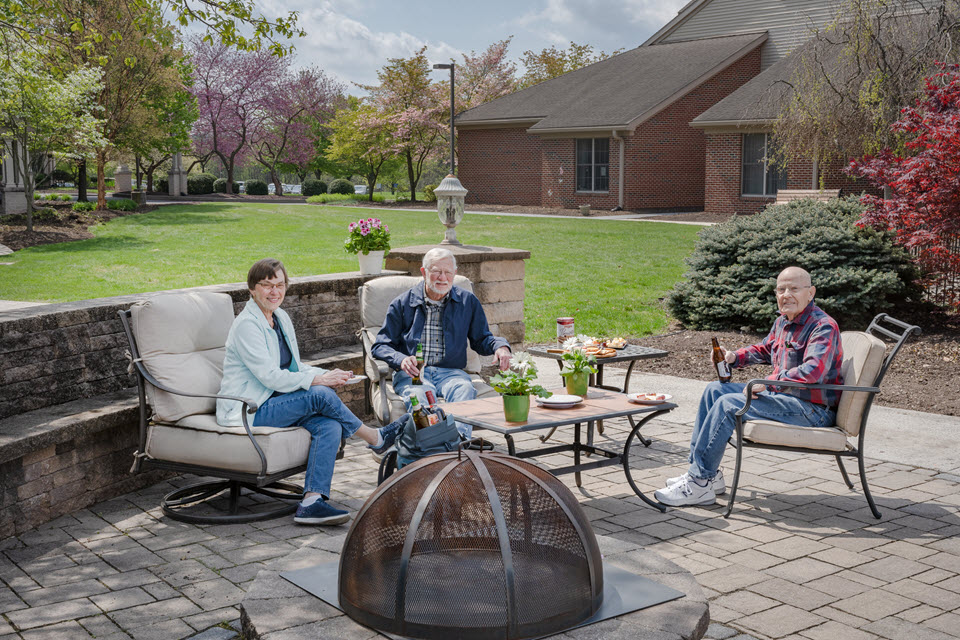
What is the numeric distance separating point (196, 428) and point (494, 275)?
14.2 feet

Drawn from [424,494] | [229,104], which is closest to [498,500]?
[424,494]

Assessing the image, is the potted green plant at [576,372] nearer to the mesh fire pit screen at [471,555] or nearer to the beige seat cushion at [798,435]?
the beige seat cushion at [798,435]

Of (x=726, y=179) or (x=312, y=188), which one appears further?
(x=312, y=188)

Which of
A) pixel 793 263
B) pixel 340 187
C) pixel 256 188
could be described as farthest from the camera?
pixel 256 188

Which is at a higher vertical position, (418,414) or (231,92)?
(231,92)

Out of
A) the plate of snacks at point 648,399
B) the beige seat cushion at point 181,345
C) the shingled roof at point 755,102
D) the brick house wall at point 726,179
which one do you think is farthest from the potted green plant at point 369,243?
the brick house wall at point 726,179

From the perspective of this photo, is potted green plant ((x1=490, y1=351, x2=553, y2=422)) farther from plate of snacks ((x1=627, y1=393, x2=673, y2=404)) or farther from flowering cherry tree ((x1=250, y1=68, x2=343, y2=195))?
flowering cherry tree ((x1=250, y1=68, x2=343, y2=195))

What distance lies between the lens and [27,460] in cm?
507

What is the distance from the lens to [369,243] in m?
8.34

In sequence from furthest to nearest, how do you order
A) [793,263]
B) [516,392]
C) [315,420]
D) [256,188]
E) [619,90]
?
[256,188], [619,90], [793,263], [315,420], [516,392]

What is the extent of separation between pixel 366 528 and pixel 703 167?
95.0 ft

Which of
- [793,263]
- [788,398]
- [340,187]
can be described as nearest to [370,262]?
[788,398]

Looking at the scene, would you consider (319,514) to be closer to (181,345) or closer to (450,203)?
(181,345)

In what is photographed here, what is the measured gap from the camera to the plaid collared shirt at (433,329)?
647 centimetres
